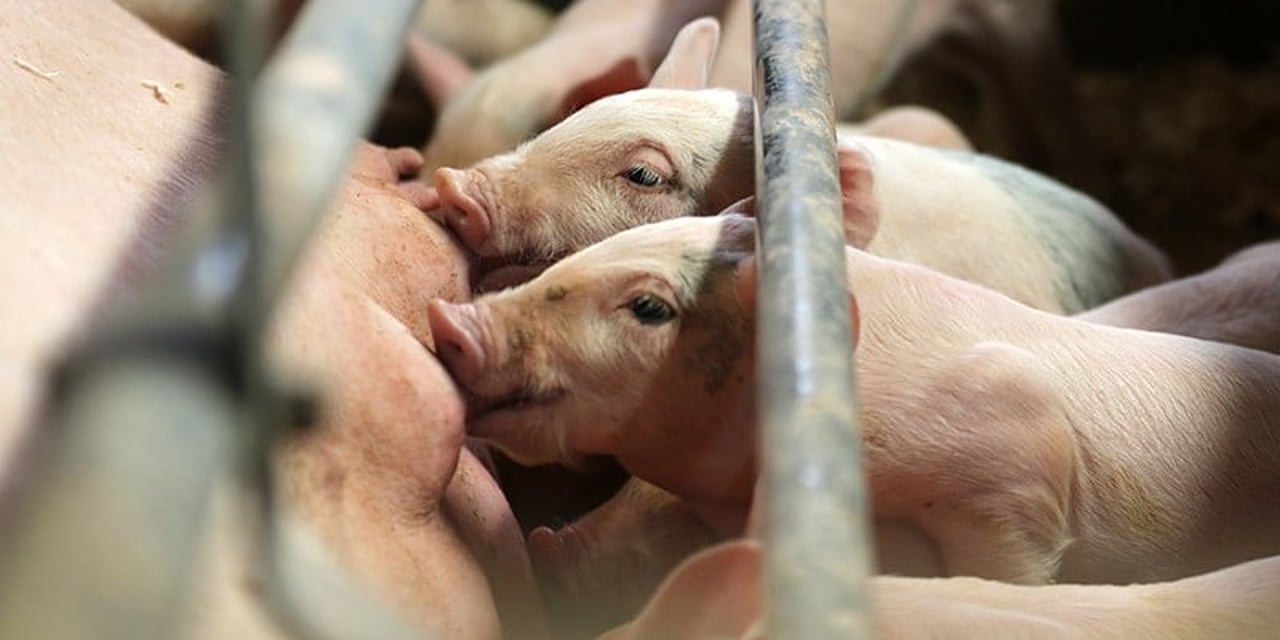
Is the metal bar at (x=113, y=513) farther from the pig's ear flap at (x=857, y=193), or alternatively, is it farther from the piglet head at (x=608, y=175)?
the pig's ear flap at (x=857, y=193)

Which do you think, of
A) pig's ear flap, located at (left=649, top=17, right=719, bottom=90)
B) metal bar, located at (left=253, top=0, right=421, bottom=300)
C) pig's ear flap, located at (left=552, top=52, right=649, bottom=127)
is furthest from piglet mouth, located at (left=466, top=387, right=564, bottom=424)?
pig's ear flap, located at (left=552, top=52, right=649, bottom=127)

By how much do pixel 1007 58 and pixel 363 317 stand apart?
9.51 feet

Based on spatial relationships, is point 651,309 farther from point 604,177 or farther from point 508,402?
point 604,177

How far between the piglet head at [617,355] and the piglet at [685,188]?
0.90 ft

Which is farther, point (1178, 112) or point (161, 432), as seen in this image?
point (1178, 112)

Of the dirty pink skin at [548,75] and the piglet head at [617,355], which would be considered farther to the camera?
the dirty pink skin at [548,75]

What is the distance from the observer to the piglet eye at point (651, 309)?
148 centimetres

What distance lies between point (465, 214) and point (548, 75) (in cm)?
112

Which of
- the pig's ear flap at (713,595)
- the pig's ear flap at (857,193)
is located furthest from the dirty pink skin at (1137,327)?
the pig's ear flap at (713,595)

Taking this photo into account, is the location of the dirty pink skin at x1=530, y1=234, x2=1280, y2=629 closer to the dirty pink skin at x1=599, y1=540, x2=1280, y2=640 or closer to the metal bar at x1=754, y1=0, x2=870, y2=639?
the dirty pink skin at x1=599, y1=540, x2=1280, y2=640

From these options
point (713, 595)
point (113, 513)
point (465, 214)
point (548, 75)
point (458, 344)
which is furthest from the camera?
point (548, 75)

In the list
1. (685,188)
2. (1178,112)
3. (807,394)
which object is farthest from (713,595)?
(1178,112)

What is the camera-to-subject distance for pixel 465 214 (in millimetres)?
1719

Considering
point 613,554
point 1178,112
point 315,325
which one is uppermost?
point 1178,112
